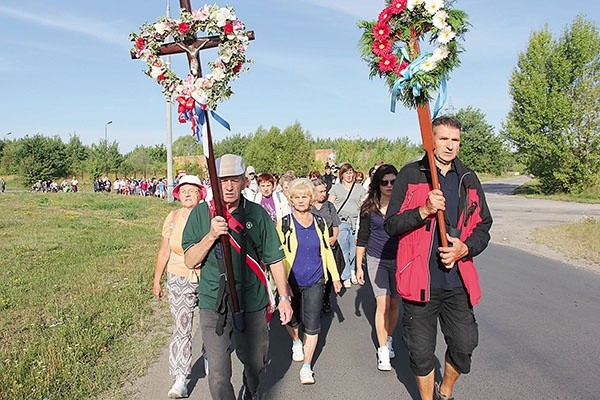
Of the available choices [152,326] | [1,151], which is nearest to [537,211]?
[152,326]

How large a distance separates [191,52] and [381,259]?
3.14m

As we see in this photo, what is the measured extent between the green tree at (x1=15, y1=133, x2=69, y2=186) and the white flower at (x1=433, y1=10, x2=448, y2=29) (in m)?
68.9

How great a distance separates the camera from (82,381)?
4.96 metres

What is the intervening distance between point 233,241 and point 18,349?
3.29 metres

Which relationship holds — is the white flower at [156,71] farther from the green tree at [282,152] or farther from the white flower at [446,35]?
the green tree at [282,152]

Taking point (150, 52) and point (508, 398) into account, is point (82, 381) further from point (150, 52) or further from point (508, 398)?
point (508, 398)

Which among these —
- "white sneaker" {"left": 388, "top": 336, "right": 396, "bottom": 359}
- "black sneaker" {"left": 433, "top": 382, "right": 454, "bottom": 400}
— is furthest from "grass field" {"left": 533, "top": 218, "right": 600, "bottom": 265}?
"black sneaker" {"left": 433, "top": 382, "right": 454, "bottom": 400}

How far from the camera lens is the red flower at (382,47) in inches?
157

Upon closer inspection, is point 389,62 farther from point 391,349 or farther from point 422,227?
point 391,349

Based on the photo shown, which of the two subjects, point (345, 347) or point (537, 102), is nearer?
point (345, 347)

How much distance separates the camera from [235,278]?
3996 millimetres

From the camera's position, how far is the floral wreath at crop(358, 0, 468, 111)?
3.84 meters

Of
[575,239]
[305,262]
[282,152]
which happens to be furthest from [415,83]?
[282,152]

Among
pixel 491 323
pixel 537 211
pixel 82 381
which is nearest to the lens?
pixel 82 381
